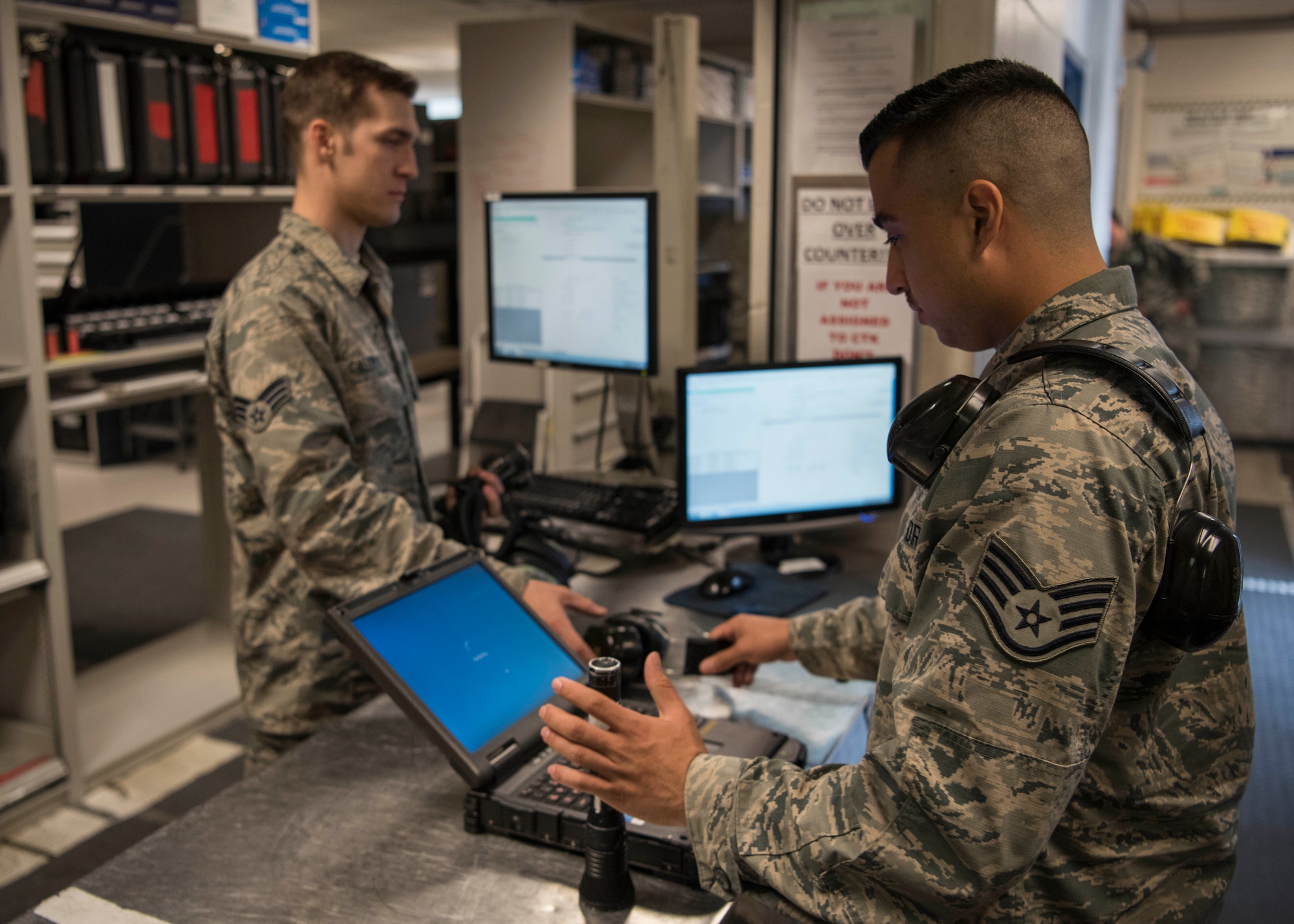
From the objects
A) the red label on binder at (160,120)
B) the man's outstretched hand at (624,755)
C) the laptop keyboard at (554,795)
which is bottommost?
the laptop keyboard at (554,795)

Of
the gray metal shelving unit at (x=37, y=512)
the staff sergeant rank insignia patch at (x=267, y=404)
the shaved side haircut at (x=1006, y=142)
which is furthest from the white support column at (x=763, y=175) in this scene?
the gray metal shelving unit at (x=37, y=512)

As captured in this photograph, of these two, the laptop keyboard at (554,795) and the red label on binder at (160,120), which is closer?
the laptop keyboard at (554,795)

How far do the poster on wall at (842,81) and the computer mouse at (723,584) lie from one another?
35.3 inches

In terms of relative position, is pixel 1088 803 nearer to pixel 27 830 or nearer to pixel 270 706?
pixel 270 706

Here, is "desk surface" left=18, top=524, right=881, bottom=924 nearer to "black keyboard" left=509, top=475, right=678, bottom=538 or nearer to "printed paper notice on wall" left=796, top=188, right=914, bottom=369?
"black keyboard" left=509, top=475, right=678, bottom=538

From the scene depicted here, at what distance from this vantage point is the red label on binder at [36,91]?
7.86 feet

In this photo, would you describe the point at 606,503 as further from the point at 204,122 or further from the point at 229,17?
the point at 229,17

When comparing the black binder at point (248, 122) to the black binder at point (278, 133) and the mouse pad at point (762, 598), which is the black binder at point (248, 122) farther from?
the mouse pad at point (762, 598)

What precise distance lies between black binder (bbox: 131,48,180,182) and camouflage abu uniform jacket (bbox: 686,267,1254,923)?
246cm

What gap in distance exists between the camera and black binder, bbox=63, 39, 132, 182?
247 centimetres

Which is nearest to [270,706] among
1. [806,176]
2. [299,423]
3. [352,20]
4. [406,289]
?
[299,423]

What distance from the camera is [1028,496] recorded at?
727mm

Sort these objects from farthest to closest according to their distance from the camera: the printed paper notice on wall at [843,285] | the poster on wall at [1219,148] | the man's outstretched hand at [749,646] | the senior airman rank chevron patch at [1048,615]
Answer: the poster on wall at [1219,148], the printed paper notice on wall at [843,285], the man's outstretched hand at [749,646], the senior airman rank chevron patch at [1048,615]

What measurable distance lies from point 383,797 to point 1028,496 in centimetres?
83
